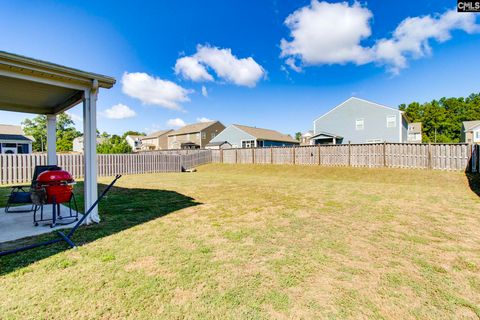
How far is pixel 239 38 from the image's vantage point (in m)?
19.2

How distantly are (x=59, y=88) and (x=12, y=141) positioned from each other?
2674 centimetres

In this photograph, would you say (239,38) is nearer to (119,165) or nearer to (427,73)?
(119,165)

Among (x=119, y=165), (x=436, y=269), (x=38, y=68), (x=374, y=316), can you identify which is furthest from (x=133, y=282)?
(x=119, y=165)

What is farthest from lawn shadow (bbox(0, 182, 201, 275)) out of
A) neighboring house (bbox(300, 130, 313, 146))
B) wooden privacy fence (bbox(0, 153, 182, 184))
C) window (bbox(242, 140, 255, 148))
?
neighboring house (bbox(300, 130, 313, 146))

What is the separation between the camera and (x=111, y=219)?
16.3ft

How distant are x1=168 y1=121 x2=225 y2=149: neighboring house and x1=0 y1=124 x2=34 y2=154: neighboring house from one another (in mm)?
20548

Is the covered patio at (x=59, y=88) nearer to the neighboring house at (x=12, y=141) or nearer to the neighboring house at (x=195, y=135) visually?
the neighboring house at (x=12, y=141)

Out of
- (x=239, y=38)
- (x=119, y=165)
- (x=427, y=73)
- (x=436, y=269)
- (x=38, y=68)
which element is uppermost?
(x=239, y=38)

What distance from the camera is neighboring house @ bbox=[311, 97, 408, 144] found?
2290cm

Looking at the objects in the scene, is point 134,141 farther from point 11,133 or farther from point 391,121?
point 391,121

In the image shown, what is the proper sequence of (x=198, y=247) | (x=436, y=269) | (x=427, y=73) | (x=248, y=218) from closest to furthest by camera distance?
(x=436, y=269) < (x=198, y=247) < (x=248, y=218) < (x=427, y=73)

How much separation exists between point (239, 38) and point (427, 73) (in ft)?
55.4

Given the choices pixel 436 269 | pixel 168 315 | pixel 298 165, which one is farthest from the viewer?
pixel 298 165

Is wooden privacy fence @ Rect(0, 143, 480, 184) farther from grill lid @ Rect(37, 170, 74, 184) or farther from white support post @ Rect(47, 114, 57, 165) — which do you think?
grill lid @ Rect(37, 170, 74, 184)
